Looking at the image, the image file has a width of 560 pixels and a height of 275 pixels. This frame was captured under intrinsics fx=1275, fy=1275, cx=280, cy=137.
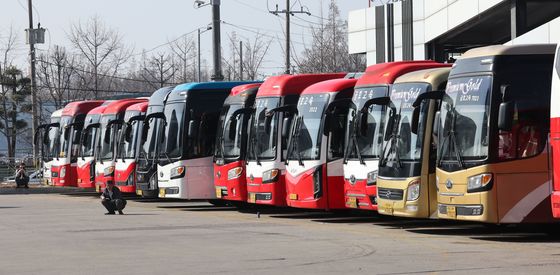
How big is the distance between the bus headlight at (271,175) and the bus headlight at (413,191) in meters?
6.12

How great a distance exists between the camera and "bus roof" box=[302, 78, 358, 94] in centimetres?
2594

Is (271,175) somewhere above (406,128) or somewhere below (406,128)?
below

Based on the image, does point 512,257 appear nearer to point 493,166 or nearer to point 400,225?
point 493,166

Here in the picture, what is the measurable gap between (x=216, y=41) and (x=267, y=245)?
918 inches

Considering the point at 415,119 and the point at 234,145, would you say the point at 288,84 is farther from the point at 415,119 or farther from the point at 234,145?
the point at 415,119

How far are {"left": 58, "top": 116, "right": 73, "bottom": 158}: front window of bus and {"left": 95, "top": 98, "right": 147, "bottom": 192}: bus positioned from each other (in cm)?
282

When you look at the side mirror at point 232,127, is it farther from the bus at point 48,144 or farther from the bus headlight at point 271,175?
the bus at point 48,144

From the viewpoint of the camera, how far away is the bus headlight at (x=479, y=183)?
19531 mm

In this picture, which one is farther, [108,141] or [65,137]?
[65,137]

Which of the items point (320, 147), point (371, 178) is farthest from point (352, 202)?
point (320, 147)

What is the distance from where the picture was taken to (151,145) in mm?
33406

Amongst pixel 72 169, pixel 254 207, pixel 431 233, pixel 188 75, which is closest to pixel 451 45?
pixel 72 169

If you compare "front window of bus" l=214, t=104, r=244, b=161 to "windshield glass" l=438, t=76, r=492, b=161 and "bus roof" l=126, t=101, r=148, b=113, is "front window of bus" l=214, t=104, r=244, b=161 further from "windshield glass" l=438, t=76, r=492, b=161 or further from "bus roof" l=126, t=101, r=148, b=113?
"windshield glass" l=438, t=76, r=492, b=161

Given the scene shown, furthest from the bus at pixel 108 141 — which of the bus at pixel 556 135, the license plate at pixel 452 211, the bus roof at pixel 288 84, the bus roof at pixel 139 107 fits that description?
the bus at pixel 556 135
